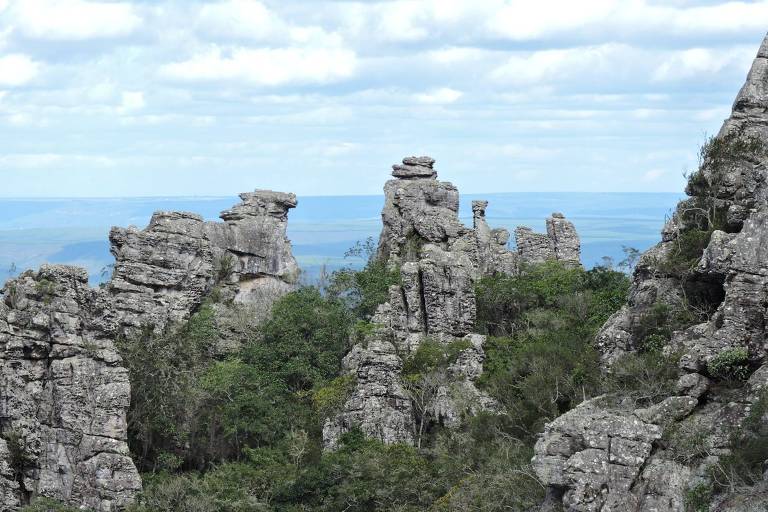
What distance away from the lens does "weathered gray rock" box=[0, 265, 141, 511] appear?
6081 cm

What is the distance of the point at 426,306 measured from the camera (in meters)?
69.4

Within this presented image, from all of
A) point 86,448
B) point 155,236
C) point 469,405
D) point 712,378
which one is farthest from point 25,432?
point 712,378

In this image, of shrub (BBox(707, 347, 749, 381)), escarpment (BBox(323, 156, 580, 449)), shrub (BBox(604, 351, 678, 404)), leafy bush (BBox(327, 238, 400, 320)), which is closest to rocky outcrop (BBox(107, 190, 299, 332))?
leafy bush (BBox(327, 238, 400, 320))

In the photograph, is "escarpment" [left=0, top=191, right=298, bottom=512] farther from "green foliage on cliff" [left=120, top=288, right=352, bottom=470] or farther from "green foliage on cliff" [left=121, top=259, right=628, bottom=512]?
"green foliage on cliff" [left=120, top=288, right=352, bottom=470]

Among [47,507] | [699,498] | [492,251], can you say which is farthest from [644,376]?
[492,251]

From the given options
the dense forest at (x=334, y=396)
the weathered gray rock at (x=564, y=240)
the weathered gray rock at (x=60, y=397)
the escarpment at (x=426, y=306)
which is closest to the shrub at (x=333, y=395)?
the dense forest at (x=334, y=396)

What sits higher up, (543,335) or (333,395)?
(543,335)

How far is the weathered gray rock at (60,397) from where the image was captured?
6081cm

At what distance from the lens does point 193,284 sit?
241 ft

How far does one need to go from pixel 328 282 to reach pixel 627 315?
94.7 feet

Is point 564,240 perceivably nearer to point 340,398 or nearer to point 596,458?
point 340,398

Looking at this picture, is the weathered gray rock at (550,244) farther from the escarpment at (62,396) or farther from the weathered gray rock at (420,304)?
the escarpment at (62,396)

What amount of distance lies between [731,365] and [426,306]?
26.3 meters

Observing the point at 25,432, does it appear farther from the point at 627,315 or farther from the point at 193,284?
the point at 627,315
